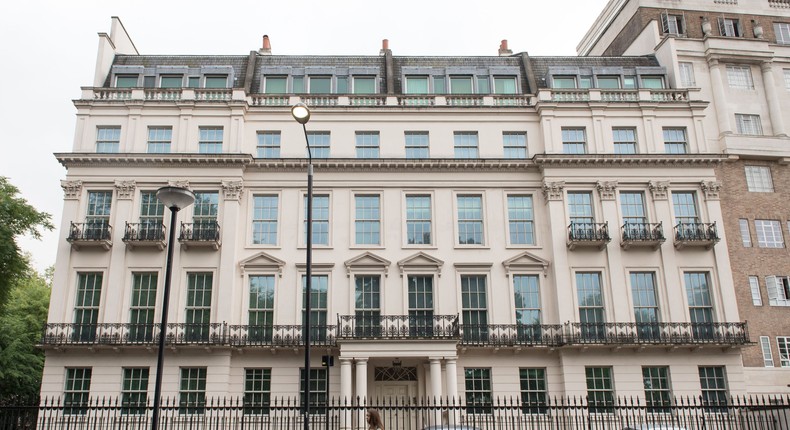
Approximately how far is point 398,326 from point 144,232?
12713 millimetres

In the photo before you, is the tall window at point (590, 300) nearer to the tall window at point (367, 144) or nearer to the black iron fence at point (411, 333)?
the black iron fence at point (411, 333)

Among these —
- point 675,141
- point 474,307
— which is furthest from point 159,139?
point 675,141

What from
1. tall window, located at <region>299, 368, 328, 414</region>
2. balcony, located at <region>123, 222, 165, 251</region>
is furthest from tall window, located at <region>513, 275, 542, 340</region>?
balcony, located at <region>123, 222, 165, 251</region>

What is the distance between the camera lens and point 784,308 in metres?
31.3

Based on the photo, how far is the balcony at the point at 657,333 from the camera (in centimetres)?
2883

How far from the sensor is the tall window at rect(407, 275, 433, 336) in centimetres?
2941

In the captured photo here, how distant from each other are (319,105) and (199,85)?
663 cm

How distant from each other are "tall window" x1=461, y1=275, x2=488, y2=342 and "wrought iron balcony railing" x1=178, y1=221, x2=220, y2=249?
39.1 ft

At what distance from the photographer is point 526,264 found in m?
30.8

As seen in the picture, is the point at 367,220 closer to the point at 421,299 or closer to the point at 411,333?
the point at 421,299

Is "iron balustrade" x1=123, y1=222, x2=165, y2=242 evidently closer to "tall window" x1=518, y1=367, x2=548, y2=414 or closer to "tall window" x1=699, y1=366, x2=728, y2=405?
"tall window" x1=518, y1=367, x2=548, y2=414

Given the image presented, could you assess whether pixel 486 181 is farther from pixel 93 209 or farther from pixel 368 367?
pixel 93 209

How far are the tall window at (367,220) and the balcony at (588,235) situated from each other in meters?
9.29

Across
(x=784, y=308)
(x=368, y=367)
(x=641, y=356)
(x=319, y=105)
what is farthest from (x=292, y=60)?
(x=784, y=308)
